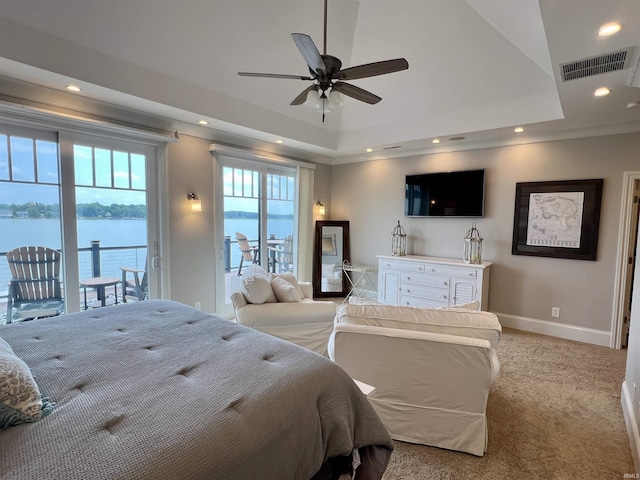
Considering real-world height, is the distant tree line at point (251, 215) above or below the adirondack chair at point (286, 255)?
above

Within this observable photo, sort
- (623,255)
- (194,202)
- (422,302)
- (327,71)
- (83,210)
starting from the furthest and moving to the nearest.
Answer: (422,302), (194,202), (623,255), (83,210), (327,71)

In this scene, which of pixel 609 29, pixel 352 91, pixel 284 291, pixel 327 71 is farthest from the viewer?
pixel 284 291

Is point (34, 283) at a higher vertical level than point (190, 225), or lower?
lower

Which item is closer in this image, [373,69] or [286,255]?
[373,69]

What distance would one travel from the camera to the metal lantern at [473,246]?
439 centimetres

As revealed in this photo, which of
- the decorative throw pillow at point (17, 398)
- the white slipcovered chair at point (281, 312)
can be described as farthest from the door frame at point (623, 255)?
the decorative throw pillow at point (17, 398)

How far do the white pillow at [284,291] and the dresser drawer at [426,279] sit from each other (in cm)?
196

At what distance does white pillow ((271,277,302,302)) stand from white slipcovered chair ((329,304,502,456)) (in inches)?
49.7

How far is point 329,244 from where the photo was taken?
5.87 metres

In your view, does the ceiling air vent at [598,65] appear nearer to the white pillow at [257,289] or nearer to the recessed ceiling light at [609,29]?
the recessed ceiling light at [609,29]

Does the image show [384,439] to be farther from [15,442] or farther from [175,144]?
[175,144]

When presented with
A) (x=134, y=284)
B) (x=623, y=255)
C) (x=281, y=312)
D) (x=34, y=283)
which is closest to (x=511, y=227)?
(x=623, y=255)

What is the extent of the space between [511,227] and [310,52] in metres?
3.69

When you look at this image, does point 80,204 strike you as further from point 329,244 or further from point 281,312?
point 329,244
